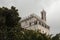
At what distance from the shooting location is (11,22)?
4553 cm

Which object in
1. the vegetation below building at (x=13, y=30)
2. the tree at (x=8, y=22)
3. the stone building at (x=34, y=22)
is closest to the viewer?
the vegetation below building at (x=13, y=30)

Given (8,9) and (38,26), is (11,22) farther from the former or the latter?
(38,26)

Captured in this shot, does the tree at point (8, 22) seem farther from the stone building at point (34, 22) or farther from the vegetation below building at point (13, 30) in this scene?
the stone building at point (34, 22)

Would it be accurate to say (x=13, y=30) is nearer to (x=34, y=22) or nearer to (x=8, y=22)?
(x=8, y=22)

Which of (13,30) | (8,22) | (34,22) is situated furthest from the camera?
(34,22)

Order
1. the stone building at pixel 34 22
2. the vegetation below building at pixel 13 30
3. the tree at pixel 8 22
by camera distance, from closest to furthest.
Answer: the vegetation below building at pixel 13 30 < the tree at pixel 8 22 < the stone building at pixel 34 22

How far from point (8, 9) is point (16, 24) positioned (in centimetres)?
278

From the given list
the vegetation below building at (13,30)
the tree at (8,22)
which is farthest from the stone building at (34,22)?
the vegetation below building at (13,30)

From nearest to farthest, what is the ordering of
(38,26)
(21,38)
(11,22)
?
1. (21,38)
2. (11,22)
3. (38,26)

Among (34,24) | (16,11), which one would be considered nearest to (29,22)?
(34,24)

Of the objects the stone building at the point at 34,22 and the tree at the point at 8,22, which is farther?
the stone building at the point at 34,22

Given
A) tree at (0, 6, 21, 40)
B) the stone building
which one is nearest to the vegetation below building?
tree at (0, 6, 21, 40)

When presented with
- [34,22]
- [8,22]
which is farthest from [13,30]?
[34,22]

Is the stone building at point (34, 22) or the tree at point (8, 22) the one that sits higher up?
the stone building at point (34, 22)
